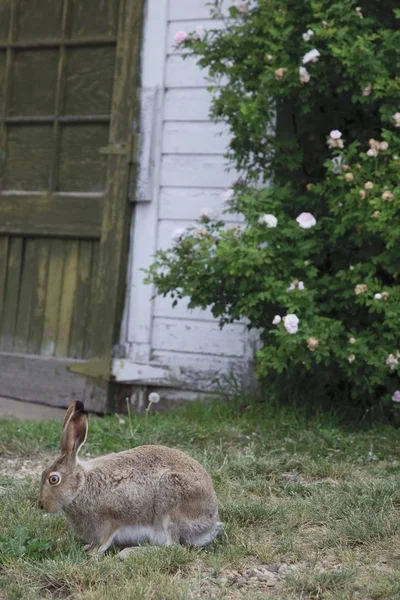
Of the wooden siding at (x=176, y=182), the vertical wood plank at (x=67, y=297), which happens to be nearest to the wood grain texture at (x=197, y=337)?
the wooden siding at (x=176, y=182)

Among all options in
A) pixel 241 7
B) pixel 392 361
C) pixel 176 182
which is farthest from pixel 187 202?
pixel 392 361

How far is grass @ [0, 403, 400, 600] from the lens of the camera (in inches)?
137

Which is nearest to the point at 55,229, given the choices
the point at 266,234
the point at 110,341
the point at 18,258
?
the point at 18,258

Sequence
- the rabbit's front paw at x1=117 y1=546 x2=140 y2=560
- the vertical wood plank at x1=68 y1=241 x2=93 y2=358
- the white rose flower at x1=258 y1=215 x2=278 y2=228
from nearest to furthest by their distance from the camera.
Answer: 1. the rabbit's front paw at x1=117 y1=546 x2=140 y2=560
2. the white rose flower at x1=258 y1=215 x2=278 y2=228
3. the vertical wood plank at x1=68 y1=241 x2=93 y2=358

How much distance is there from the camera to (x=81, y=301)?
7.73 meters

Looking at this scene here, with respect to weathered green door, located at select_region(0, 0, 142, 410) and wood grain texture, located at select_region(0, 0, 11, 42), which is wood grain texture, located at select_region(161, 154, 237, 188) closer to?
weathered green door, located at select_region(0, 0, 142, 410)

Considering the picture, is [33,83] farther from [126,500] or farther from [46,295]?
[126,500]

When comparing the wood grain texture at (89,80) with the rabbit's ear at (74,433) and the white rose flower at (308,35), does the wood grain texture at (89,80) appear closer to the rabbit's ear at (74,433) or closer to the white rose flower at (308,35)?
the white rose flower at (308,35)

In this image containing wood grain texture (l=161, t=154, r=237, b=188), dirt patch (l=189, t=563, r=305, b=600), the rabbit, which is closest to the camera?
dirt patch (l=189, t=563, r=305, b=600)

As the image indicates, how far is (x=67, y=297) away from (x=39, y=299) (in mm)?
266

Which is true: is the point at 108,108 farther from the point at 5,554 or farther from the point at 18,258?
the point at 5,554

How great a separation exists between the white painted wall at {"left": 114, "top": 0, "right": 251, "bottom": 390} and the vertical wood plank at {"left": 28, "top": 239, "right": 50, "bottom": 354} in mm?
759

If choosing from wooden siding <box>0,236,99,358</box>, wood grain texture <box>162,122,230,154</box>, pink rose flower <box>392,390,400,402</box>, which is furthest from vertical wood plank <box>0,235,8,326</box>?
pink rose flower <box>392,390,400,402</box>

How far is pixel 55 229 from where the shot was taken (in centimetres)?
776
